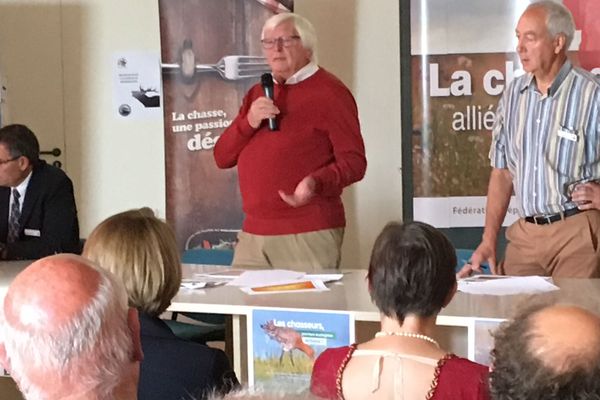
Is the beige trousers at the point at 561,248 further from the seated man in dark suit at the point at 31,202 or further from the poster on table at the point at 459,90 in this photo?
the seated man in dark suit at the point at 31,202

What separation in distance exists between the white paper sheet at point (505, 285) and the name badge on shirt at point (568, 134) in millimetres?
574

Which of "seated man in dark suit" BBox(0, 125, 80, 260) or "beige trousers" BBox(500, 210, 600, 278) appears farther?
"seated man in dark suit" BBox(0, 125, 80, 260)

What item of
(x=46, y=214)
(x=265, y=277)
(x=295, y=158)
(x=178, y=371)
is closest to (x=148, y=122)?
(x=46, y=214)

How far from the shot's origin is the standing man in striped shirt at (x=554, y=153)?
355 cm

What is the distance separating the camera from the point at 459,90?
17.1 feet

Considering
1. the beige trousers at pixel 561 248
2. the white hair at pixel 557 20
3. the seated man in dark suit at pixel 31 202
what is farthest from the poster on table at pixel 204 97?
the beige trousers at pixel 561 248

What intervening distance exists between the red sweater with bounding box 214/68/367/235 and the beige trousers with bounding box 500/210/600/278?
2.49ft

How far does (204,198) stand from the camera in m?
5.64

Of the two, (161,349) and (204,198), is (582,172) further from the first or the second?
(204,198)

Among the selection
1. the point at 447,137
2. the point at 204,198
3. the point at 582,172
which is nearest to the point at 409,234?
the point at 582,172

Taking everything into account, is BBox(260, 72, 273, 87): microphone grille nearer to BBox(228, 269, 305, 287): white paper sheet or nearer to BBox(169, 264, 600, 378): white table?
BBox(228, 269, 305, 287): white paper sheet

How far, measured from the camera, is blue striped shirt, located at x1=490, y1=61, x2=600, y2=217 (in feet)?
11.7

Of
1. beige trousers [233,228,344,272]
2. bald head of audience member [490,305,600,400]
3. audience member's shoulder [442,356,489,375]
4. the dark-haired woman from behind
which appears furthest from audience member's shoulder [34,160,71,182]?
bald head of audience member [490,305,600,400]

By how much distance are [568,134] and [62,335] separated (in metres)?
2.64
